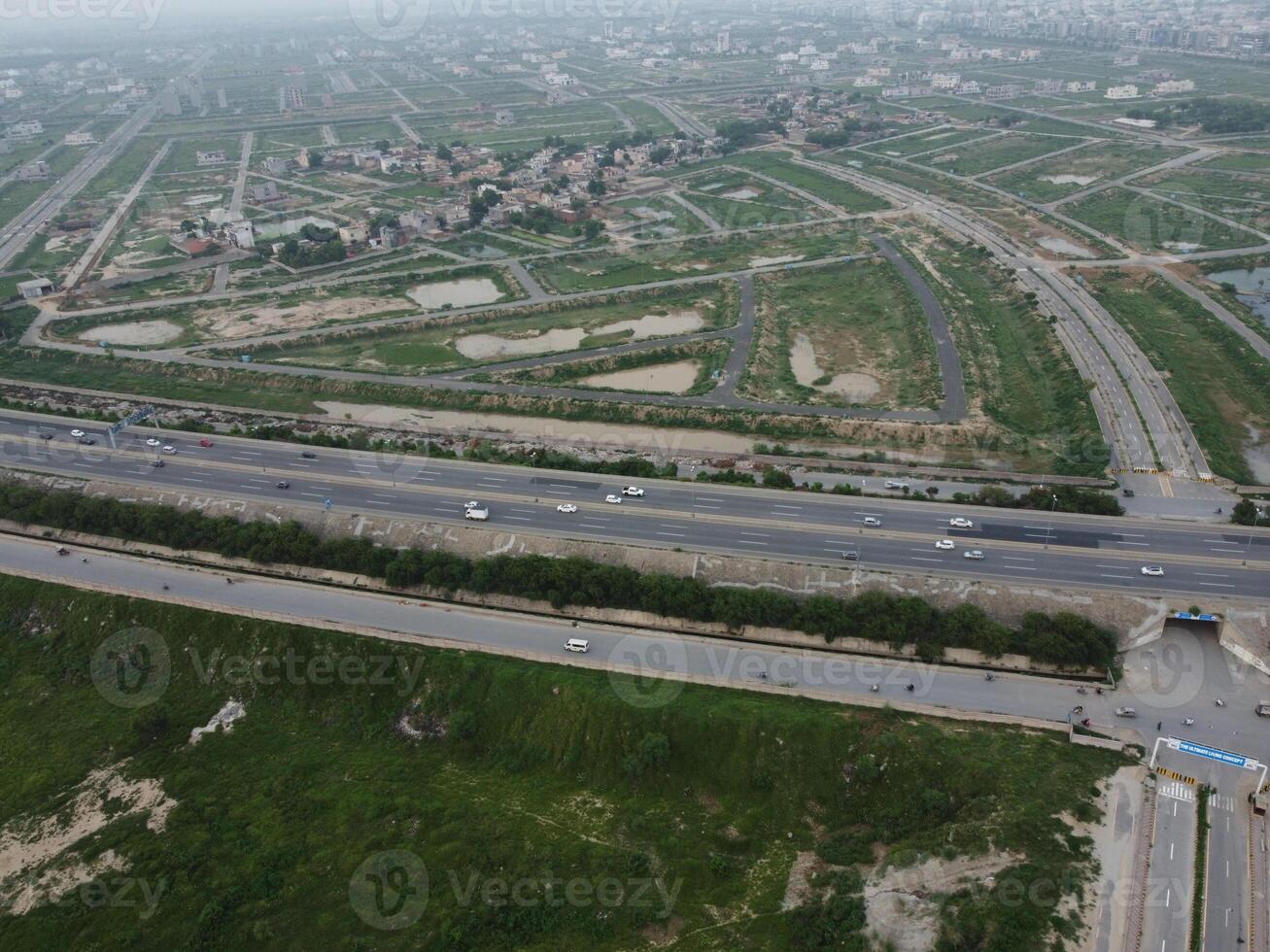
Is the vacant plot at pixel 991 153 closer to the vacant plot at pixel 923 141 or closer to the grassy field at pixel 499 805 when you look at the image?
the vacant plot at pixel 923 141

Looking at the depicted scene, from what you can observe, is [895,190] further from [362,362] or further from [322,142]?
[322,142]

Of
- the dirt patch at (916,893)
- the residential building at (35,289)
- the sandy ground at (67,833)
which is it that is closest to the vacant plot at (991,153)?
the dirt patch at (916,893)

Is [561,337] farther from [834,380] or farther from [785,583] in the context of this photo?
[785,583]

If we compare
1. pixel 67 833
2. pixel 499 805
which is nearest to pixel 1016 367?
pixel 499 805

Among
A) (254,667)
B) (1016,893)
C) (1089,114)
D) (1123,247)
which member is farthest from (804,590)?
(1089,114)

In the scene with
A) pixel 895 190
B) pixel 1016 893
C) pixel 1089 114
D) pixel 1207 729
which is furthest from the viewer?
pixel 1089 114

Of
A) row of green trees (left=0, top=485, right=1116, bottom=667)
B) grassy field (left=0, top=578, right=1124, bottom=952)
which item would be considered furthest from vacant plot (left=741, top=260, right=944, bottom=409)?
A: grassy field (left=0, top=578, right=1124, bottom=952)
